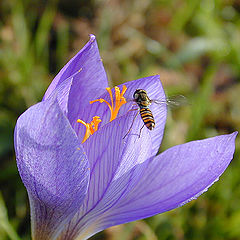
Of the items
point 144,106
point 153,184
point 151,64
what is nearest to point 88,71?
point 144,106

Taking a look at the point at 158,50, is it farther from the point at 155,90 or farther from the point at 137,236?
the point at 155,90

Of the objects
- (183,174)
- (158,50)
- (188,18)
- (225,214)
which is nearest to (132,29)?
(158,50)

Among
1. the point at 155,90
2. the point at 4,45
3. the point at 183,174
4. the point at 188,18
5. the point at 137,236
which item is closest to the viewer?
the point at 183,174

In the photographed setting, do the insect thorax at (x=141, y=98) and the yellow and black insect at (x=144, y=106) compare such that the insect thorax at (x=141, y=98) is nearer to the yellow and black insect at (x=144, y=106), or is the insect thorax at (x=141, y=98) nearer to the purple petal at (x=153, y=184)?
the yellow and black insect at (x=144, y=106)

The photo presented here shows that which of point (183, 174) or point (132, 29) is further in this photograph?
point (132, 29)

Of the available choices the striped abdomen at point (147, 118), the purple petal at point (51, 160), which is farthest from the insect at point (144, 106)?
the purple petal at point (51, 160)
